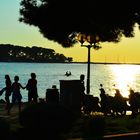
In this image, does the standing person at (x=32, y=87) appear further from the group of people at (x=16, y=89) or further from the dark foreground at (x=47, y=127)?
the dark foreground at (x=47, y=127)

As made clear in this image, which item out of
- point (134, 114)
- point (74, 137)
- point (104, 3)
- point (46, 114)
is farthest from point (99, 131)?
point (134, 114)

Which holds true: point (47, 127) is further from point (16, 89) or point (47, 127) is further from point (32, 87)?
point (32, 87)

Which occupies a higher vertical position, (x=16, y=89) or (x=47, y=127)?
(x=16, y=89)

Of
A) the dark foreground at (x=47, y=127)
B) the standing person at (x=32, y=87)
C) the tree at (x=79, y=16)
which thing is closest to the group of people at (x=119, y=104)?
the standing person at (x=32, y=87)

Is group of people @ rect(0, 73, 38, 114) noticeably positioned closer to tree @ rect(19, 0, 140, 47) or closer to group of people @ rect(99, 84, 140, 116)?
group of people @ rect(99, 84, 140, 116)

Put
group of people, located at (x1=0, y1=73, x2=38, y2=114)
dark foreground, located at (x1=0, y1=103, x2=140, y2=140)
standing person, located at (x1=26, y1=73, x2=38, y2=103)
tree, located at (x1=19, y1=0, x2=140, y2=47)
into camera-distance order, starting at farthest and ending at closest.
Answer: standing person, located at (x1=26, y1=73, x2=38, y2=103) < group of people, located at (x1=0, y1=73, x2=38, y2=114) < tree, located at (x1=19, y1=0, x2=140, y2=47) < dark foreground, located at (x1=0, y1=103, x2=140, y2=140)

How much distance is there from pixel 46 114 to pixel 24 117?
58 centimetres

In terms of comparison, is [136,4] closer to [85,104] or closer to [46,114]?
[46,114]

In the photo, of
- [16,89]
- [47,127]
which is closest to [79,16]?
[47,127]

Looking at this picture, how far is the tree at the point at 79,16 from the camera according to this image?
1614 centimetres

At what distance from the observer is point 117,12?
16.2 metres

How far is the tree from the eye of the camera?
1614 cm

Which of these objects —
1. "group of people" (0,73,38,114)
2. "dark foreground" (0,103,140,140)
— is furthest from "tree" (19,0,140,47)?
"group of people" (0,73,38,114)

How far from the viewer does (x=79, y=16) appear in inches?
667
